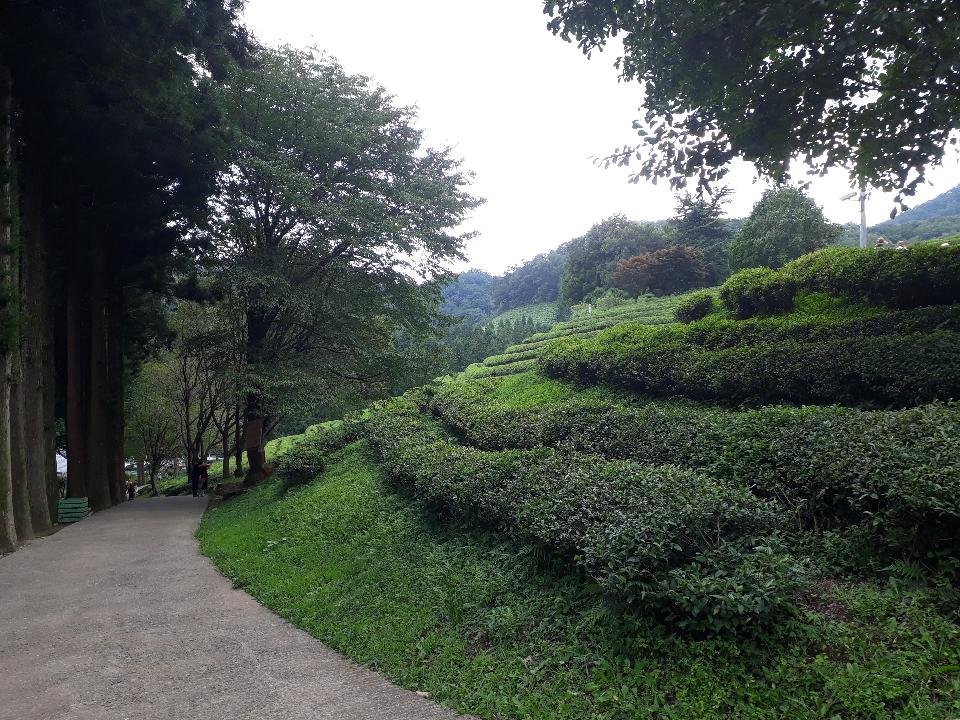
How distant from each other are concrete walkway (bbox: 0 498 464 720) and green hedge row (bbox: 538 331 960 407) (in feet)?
18.7

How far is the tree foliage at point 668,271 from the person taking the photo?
30.1m

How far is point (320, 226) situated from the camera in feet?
49.4

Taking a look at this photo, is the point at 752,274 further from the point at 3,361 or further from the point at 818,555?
the point at 3,361

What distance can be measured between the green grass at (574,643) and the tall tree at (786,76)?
17.5 feet

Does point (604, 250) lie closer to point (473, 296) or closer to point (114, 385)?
point (114, 385)

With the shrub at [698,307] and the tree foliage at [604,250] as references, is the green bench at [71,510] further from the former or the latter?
the tree foliage at [604,250]

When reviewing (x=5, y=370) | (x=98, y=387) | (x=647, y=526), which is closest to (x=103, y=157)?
(x=5, y=370)

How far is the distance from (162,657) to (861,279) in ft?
35.1

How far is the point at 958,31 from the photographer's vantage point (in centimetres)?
617

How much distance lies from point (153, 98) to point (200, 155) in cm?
221

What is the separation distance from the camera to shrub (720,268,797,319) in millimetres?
11500

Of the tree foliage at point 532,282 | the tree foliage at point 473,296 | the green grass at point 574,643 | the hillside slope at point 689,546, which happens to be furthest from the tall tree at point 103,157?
the tree foliage at point 473,296

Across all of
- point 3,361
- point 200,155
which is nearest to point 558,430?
point 3,361

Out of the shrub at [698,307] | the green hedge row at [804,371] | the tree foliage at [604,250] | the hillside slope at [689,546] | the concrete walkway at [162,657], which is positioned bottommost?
the concrete walkway at [162,657]
